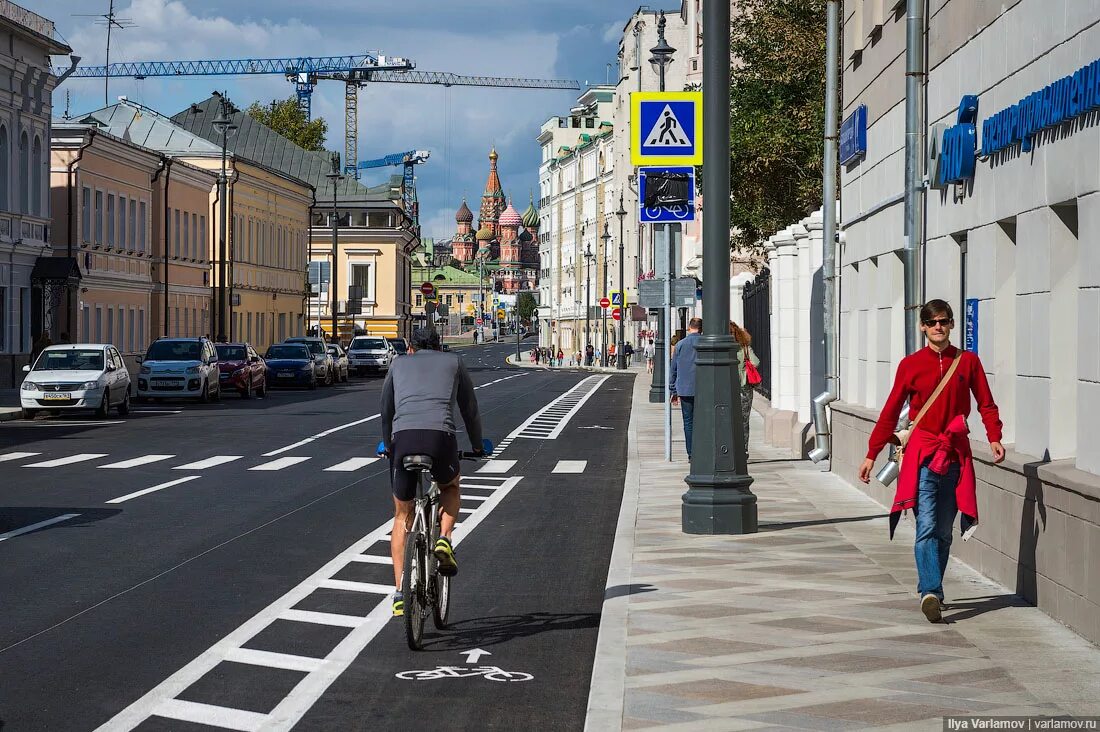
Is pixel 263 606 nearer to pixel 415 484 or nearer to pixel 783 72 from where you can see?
pixel 415 484

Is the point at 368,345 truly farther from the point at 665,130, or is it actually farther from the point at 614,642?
the point at 614,642

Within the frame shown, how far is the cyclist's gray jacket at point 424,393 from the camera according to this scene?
31.4ft

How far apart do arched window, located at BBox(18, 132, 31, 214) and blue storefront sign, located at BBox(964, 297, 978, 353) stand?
43.4m

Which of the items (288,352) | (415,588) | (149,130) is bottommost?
(415,588)

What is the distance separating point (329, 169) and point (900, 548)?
11089cm

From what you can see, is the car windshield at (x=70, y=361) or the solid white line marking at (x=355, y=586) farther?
the car windshield at (x=70, y=361)

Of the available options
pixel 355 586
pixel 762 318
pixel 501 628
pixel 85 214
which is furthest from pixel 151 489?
pixel 85 214

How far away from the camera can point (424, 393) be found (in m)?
9.62

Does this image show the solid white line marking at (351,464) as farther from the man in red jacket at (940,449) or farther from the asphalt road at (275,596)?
the man in red jacket at (940,449)

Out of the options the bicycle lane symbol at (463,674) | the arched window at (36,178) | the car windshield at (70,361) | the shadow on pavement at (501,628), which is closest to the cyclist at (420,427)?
the shadow on pavement at (501,628)

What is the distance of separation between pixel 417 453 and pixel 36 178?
154 feet

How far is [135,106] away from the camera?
86.0 meters

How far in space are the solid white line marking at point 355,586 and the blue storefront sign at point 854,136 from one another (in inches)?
377

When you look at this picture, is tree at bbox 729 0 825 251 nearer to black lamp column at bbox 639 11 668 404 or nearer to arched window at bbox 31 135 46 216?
black lamp column at bbox 639 11 668 404
